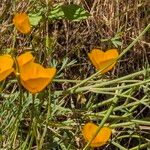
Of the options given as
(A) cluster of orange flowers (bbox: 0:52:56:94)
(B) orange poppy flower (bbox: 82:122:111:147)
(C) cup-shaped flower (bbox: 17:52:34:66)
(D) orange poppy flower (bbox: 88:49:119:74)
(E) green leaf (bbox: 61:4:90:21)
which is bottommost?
(B) orange poppy flower (bbox: 82:122:111:147)

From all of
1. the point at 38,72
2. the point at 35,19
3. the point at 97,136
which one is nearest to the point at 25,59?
the point at 38,72

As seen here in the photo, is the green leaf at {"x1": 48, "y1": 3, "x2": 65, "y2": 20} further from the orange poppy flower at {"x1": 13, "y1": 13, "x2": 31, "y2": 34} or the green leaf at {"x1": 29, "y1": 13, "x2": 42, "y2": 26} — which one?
the orange poppy flower at {"x1": 13, "y1": 13, "x2": 31, "y2": 34}

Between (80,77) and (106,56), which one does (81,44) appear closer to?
(80,77)

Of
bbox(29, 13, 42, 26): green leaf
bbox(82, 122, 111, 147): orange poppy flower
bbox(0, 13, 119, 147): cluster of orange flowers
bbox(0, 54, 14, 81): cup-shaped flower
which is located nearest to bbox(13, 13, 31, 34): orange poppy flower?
bbox(0, 13, 119, 147): cluster of orange flowers

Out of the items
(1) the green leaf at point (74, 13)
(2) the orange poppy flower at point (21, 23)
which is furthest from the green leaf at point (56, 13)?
(2) the orange poppy flower at point (21, 23)

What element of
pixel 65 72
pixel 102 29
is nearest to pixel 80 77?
pixel 65 72

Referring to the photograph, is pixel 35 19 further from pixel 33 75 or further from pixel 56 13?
pixel 33 75

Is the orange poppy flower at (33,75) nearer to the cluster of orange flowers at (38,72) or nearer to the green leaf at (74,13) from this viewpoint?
the cluster of orange flowers at (38,72)
